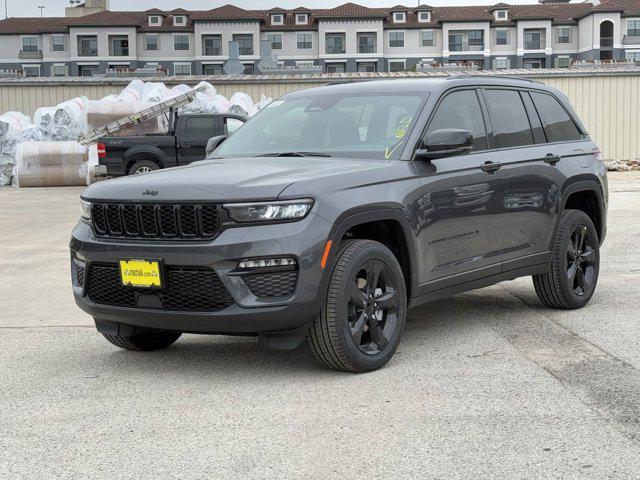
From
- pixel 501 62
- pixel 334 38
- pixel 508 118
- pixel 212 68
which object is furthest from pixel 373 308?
pixel 501 62

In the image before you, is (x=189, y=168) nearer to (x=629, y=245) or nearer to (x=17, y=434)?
(x=17, y=434)

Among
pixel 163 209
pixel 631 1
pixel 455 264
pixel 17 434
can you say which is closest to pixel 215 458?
pixel 17 434

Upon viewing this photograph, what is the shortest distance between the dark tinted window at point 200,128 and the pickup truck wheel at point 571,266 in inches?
578

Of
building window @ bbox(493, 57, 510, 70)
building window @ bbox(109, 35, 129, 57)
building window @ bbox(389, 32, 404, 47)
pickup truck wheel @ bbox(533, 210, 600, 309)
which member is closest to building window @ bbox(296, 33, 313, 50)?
building window @ bbox(389, 32, 404, 47)

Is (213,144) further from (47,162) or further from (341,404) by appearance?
(47,162)

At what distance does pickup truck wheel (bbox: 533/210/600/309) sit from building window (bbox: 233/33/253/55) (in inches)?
3270

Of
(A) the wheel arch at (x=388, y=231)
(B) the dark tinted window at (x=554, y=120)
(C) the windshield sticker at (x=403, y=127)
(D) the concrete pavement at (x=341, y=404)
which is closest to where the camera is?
(D) the concrete pavement at (x=341, y=404)

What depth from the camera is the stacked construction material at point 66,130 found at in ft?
79.6

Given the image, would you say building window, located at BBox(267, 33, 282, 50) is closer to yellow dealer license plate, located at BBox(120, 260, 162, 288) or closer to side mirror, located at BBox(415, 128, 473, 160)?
side mirror, located at BBox(415, 128, 473, 160)

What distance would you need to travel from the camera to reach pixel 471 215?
6152 millimetres

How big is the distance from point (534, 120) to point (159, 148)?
601 inches

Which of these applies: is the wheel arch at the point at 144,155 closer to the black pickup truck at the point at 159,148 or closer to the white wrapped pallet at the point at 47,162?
the black pickup truck at the point at 159,148

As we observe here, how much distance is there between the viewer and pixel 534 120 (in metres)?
7.14

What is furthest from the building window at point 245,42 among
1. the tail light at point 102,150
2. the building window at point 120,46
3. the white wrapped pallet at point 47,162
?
the tail light at point 102,150
